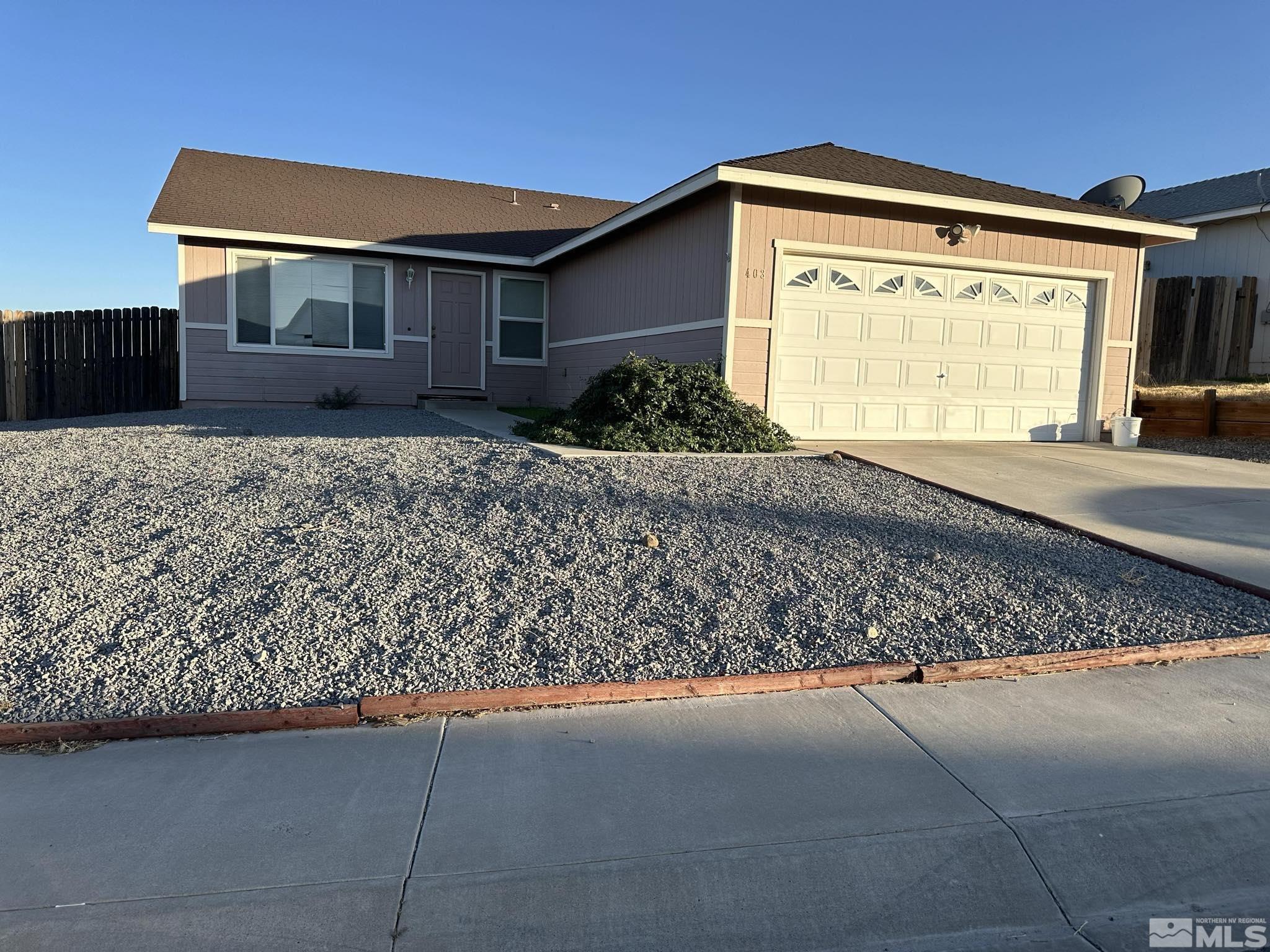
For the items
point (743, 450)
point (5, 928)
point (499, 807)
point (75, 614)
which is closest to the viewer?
point (5, 928)

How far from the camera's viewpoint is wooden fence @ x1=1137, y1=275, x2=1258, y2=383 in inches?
624

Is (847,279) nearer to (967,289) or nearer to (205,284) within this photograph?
(967,289)

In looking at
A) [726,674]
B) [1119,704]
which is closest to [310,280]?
[726,674]

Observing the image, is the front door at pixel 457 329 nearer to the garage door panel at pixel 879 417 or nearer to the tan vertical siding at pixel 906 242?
the tan vertical siding at pixel 906 242

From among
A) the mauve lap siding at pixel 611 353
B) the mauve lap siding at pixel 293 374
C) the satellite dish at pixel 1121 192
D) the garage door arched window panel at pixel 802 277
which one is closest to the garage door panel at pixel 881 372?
the garage door arched window panel at pixel 802 277

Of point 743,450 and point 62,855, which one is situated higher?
point 743,450

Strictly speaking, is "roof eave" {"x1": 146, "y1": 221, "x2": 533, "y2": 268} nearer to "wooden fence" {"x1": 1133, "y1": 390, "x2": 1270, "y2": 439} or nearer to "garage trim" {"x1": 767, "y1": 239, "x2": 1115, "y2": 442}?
"garage trim" {"x1": 767, "y1": 239, "x2": 1115, "y2": 442}

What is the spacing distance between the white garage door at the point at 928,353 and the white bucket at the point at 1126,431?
1.55ft

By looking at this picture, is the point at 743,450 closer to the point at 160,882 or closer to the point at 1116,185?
the point at 160,882

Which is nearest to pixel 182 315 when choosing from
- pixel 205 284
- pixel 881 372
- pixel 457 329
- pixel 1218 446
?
pixel 205 284

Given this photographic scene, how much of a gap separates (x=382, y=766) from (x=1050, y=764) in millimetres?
2489

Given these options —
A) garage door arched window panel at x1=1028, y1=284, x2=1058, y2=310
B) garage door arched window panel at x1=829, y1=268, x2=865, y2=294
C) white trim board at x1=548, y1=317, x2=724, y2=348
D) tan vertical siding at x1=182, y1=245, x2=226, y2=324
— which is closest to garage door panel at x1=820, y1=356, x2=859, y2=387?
garage door arched window panel at x1=829, y1=268, x2=865, y2=294

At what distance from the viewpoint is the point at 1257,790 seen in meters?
3.09

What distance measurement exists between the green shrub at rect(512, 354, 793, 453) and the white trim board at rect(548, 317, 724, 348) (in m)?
0.75
